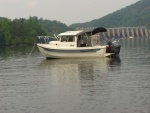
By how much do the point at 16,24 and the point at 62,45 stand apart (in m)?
100

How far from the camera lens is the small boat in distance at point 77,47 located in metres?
37.8

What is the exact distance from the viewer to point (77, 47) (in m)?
37.9

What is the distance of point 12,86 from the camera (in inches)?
821

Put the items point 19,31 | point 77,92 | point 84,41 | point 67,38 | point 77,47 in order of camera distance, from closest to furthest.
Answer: point 77,92 < point 77,47 < point 67,38 < point 84,41 < point 19,31

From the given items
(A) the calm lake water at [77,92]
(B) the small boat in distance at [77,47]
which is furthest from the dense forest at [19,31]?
(A) the calm lake water at [77,92]

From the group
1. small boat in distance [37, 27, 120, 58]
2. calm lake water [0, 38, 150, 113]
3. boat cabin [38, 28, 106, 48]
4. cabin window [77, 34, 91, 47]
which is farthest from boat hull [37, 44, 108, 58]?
calm lake water [0, 38, 150, 113]

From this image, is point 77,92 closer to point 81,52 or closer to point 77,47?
point 81,52

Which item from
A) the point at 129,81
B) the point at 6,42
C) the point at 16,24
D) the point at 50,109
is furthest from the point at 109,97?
the point at 16,24

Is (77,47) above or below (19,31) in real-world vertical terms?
below

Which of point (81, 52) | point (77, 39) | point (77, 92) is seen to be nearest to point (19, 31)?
point (77, 39)

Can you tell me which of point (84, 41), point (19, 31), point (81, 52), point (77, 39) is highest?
point (19, 31)

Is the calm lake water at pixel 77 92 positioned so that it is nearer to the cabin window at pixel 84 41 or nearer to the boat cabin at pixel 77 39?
the boat cabin at pixel 77 39

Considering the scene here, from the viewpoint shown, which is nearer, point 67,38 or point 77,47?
point 77,47

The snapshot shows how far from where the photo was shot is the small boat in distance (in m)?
37.8
